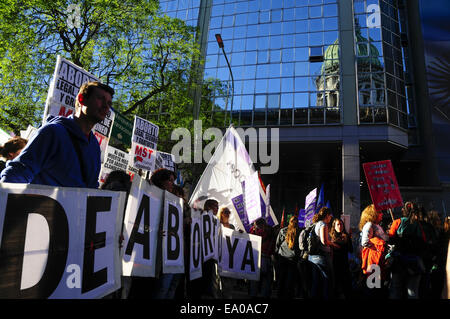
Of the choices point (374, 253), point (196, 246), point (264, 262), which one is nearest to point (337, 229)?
point (374, 253)

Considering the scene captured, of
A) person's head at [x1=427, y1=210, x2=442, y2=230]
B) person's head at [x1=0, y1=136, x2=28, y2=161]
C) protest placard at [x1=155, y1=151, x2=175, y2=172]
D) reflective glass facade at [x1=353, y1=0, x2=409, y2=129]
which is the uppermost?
reflective glass facade at [x1=353, y1=0, x2=409, y2=129]

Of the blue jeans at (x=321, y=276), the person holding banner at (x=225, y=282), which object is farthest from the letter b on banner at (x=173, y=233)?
the blue jeans at (x=321, y=276)

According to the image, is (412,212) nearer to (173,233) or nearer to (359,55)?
(173,233)

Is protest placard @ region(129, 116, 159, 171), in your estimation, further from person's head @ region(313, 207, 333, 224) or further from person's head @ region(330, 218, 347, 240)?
person's head @ region(330, 218, 347, 240)

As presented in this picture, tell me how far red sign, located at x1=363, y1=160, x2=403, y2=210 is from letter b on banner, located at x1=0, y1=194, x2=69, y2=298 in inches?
340

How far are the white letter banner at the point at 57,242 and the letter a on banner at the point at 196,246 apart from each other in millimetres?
1945

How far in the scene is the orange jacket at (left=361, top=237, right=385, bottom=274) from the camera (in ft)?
19.0

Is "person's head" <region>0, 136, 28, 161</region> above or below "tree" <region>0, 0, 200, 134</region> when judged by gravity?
below

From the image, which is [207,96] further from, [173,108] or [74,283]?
[74,283]

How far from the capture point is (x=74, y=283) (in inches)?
72.0

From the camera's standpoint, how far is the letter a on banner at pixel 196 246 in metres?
4.13

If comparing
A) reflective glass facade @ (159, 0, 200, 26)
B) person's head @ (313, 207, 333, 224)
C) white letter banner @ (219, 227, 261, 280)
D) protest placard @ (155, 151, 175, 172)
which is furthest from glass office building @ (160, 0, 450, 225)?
white letter banner @ (219, 227, 261, 280)

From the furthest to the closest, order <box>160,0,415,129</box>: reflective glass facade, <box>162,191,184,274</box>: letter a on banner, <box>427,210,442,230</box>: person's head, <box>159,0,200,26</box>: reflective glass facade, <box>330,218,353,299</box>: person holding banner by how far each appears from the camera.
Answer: <box>159,0,200,26</box>: reflective glass facade → <box>160,0,415,129</box>: reflective glass facade → <box>330,218,353,299</box>: person holding banner → <box>427,210,442,230</box>: person's head → <box>162,191,184,274</box>: letter a on banner
